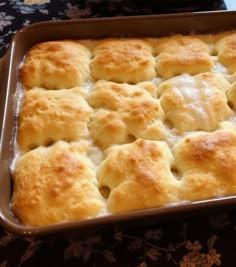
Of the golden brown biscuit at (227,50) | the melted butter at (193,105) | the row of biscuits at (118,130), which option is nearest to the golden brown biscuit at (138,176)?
the row of biscuits at (118,130)

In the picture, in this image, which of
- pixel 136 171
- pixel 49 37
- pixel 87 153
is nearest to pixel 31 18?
pixel 49 37

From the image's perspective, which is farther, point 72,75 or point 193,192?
point 72,75

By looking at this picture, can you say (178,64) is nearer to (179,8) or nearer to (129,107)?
(129,107)

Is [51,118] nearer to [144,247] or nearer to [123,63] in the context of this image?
[123,63]

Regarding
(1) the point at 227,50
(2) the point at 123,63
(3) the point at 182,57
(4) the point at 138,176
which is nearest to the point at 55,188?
(4) the point at 138,176

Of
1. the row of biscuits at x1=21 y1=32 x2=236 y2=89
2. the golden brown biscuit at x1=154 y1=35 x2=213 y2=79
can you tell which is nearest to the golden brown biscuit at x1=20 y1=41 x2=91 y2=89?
the row of biscuits at x1=21 y1=32 x2=236 y2=89

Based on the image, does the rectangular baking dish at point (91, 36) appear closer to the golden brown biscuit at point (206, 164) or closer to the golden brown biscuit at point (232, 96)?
the golden brown biscuit at point (206, 164)
